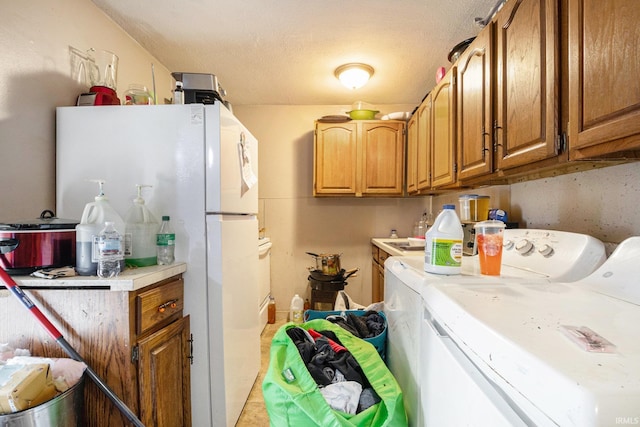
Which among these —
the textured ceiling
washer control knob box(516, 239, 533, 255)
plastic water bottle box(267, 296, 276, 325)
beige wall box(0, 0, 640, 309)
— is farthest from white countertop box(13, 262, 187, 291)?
plastic water bottle box(267, 296, 276, 325)

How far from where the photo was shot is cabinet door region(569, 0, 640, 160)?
71cm

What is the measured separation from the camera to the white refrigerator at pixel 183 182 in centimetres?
135

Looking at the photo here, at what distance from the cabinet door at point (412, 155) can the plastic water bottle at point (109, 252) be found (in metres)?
2.24

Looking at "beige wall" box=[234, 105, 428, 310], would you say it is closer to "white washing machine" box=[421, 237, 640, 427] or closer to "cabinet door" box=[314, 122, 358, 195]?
"cabinet door" box=[314, 122, 358, 195]

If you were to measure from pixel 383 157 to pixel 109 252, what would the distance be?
7.91 ft

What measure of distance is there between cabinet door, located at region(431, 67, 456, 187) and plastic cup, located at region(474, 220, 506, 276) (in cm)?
84

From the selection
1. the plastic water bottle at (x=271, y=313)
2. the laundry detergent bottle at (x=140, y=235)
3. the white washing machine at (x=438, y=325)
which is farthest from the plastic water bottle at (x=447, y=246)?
the plastic water bottle at (x=271, y=313)

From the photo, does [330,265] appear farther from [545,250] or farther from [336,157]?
[545,250]

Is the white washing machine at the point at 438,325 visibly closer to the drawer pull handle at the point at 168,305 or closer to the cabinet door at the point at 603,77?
the cabinet door at the point at 603,77

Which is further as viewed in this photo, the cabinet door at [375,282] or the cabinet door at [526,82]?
the cabinet door at [375,282]

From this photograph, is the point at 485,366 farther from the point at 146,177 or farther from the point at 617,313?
the point at 146,177

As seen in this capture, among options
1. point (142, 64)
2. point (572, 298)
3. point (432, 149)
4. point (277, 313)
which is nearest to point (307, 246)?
point (277, 313)

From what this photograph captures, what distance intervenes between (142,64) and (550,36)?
2.46 meters

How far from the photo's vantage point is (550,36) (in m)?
0.98
